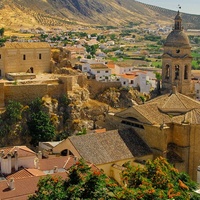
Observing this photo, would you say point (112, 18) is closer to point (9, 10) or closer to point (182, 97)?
point (9, 10)

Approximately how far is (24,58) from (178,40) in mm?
17911

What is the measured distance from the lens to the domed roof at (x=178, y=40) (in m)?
27.2

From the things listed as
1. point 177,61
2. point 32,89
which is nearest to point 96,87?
point 32,89

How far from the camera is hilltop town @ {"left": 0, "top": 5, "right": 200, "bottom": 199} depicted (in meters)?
20.3

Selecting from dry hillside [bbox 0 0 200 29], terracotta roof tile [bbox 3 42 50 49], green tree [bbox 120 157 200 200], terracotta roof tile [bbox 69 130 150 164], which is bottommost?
terracotta roof tile [bbox 69 130 150 164]

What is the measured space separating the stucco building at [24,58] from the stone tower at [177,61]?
16993 mm

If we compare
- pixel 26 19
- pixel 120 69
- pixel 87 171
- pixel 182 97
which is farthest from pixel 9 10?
pixel 87 171

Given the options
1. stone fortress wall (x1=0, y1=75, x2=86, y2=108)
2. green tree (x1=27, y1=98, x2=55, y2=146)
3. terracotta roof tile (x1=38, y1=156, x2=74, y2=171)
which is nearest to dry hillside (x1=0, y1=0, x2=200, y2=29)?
stone fortress wall (x1=0, y1=75, x2=86, y2=108)

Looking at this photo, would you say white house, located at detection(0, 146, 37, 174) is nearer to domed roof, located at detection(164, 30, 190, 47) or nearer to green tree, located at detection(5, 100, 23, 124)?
domed roof, located at detection(164, 30, 190, 47)

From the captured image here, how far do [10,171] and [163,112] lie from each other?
8969mm

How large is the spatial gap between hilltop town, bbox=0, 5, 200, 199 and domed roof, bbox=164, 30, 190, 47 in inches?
2.5

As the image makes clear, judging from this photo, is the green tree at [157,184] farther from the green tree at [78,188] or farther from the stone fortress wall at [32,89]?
the stone fortress wall at [32,89]

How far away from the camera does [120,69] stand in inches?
→ 2095

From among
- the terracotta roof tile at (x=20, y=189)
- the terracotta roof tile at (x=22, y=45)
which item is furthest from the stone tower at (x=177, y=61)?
the terracotta roof tile at (x=22, y=45)
